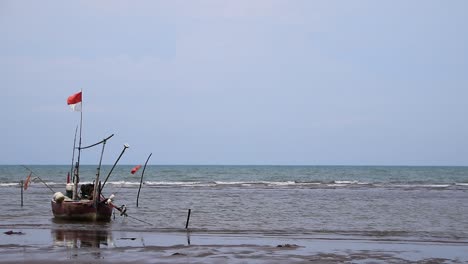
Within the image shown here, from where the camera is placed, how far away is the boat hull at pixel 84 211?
24.0 meters

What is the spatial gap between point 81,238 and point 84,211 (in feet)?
18.0

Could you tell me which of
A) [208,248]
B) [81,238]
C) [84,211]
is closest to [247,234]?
[208,248]

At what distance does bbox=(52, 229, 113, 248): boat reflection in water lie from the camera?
17219mm

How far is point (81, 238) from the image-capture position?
1880 centimetres

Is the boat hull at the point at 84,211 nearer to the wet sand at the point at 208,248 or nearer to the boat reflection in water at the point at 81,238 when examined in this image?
the boat reflection in water at the point at 81,238

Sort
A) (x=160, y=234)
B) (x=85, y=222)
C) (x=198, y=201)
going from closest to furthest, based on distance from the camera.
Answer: (x=160, y=234) → (x=85, y=222) → (x=198, y=201)

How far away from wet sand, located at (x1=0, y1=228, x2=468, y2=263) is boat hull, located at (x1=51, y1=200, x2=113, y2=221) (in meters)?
2.95

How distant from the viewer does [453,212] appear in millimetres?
30266

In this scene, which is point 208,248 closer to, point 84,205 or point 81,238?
point 81,238

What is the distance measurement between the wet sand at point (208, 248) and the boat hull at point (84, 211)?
9.69 feet

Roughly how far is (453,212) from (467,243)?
11988 millimetres

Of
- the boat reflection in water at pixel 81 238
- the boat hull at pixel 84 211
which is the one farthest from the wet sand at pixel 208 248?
the boat hull at pixel 84 211

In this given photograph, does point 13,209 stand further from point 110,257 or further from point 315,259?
point 315,259

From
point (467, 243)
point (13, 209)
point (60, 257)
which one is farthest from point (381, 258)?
point (13, 209)
